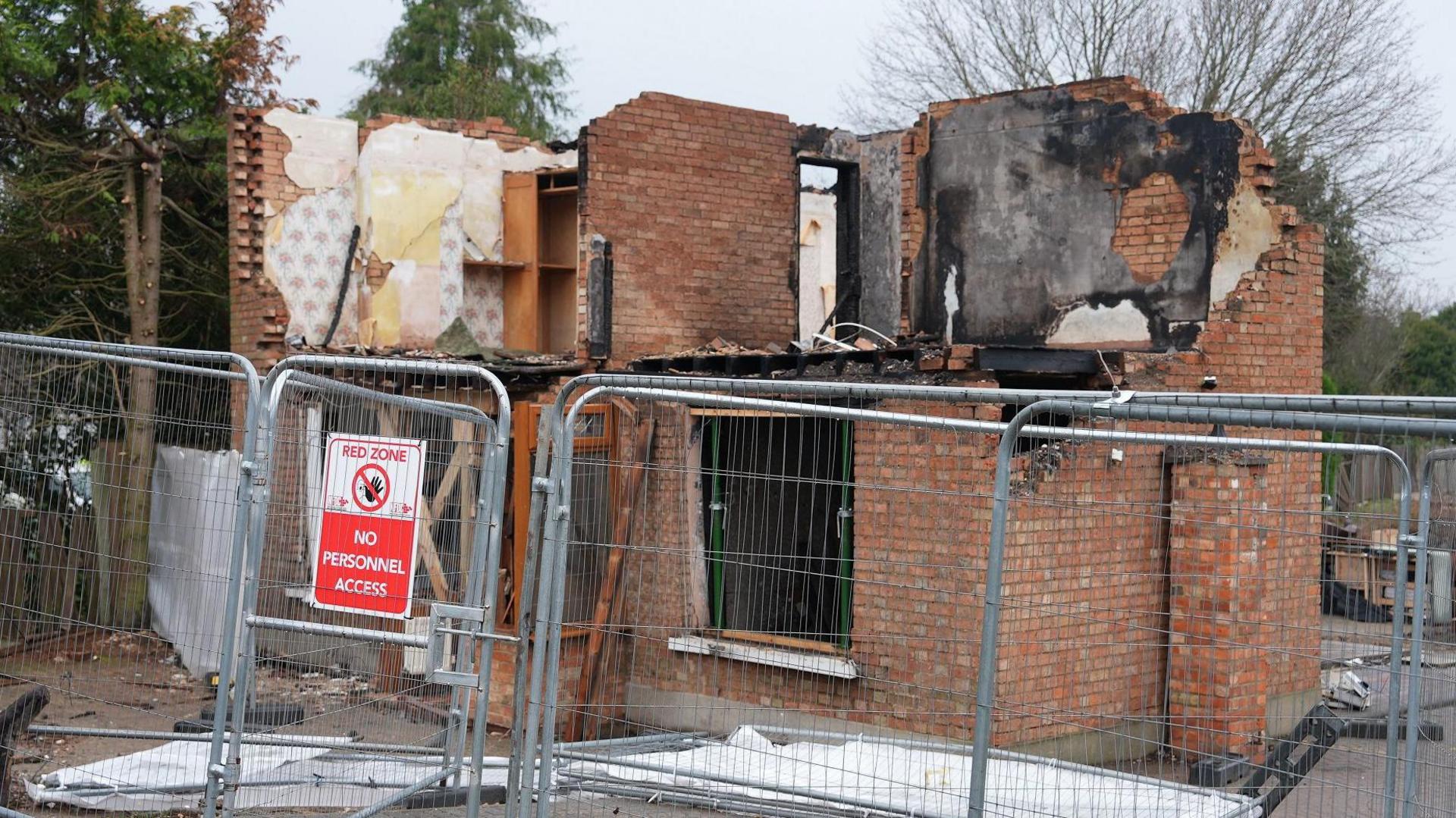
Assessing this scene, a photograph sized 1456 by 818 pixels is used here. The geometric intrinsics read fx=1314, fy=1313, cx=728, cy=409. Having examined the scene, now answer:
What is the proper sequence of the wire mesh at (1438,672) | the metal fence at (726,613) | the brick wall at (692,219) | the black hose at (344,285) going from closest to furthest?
1. the wire mesh at (1438,672)
2. the metal fence at (726,613)
3. the brick wall at (692,219)
4. the black hose at (344,285)

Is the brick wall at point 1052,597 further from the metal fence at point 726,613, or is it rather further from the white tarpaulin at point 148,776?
the white tarpaulin at point 148,776

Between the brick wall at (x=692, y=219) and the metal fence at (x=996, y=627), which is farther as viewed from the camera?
the brick wall at (x=692, y=219)

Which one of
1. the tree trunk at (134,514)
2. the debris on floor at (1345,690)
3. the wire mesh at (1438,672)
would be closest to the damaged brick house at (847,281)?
the debris on floor at (1345,690)

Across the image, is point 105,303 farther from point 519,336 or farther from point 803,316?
point 803,316

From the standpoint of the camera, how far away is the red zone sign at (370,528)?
5586mm

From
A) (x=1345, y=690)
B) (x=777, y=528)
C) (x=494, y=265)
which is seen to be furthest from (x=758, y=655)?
(x=494, y=265)

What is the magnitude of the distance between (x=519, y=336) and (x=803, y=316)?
659cm

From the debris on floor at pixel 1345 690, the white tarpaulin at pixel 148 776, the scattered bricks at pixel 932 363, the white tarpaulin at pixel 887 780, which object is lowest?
the white tarpaulin at pixel 148 776

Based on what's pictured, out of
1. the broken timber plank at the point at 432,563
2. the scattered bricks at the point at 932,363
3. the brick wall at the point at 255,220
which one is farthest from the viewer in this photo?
the brick wall at the point at 255,220

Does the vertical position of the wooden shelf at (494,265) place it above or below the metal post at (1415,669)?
above

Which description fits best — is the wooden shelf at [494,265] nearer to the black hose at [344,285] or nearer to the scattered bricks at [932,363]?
the black hose at [344,285]

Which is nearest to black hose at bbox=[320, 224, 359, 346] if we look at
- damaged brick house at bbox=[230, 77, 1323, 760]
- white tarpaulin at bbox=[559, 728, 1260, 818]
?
damaged brick house at bbox=[230, 77, 1323, 760]

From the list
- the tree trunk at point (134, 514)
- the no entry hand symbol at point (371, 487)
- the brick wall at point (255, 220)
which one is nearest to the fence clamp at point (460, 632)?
the no entry hand symbol at point (371, 487)

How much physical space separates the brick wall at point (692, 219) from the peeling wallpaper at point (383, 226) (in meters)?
2.67
